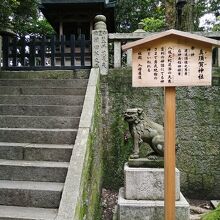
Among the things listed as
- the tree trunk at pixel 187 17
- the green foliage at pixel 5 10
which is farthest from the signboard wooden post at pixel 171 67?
the tree trunk at pixel 187 17

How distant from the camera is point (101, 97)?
6.93m

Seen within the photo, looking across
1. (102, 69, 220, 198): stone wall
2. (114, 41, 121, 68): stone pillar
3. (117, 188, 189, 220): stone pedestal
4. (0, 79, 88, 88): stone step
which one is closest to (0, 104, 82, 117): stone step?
(0, 79, 88, 88): stone step

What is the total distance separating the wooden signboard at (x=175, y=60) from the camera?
3.48 meters

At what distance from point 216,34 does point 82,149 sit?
4504 mm

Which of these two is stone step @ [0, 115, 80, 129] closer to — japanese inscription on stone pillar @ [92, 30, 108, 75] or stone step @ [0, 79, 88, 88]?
stone step @ [0, 79, 88, 88]

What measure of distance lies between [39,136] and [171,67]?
2.59m

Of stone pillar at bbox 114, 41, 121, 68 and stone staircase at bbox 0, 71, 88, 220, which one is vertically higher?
stone pillar at bbox 114, 41, 121, 68

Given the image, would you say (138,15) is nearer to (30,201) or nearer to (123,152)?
(123,152)

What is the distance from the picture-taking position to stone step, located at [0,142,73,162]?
4.54 metres

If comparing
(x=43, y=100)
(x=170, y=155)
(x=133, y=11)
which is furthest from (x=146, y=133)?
(x=133, y=11)

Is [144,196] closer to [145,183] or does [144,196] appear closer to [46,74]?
[145,183]

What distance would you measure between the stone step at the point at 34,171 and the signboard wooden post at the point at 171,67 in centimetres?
149

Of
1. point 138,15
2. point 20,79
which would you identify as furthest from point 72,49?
point 138,15

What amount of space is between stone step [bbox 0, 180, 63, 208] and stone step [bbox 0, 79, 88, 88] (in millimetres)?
3255
